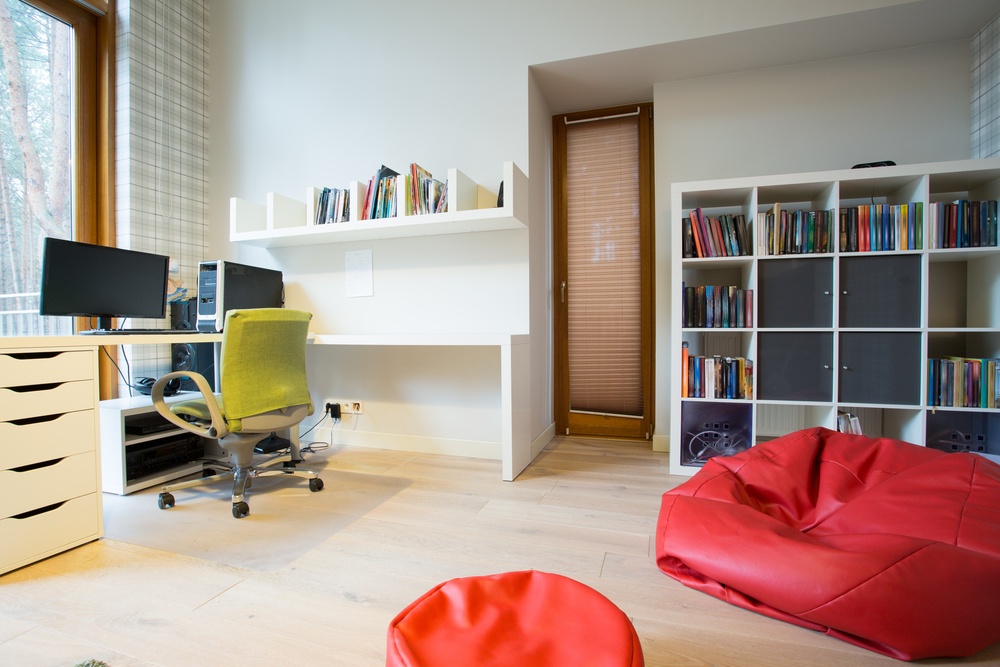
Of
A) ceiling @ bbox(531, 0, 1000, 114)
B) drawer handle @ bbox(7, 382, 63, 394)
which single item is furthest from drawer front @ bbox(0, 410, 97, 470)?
ceiling @ bbox(531, 0, 1000, 114)

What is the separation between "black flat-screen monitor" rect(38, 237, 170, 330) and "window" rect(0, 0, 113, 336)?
79 cm

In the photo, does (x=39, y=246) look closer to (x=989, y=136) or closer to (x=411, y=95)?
(x=411, y=95)

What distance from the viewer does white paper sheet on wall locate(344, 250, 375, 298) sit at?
317 centimetres

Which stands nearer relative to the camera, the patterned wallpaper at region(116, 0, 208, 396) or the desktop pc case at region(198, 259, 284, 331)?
the desktop pc case at region(198, 259, 284, 331)

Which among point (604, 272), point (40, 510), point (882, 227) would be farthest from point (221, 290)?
point (882, 227)

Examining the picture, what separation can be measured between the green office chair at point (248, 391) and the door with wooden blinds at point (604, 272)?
1948 millimetres

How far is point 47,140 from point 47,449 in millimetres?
2325

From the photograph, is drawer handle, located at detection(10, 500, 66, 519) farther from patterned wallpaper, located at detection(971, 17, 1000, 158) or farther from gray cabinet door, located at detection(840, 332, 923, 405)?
patterned wallpaper, located at detection(971, 17, 1000, 158)

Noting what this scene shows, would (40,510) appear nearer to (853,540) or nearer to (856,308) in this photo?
(853,540)

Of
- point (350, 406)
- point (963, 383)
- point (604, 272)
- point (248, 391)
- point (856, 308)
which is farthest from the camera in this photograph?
point (604, 272)

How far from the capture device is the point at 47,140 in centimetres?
284

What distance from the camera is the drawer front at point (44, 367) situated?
157 centimetres

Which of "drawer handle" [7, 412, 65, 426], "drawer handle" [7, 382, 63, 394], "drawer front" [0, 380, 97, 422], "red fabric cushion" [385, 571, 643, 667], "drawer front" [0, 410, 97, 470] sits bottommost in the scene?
"red fabric cushion" [385, 571, 643, 667]

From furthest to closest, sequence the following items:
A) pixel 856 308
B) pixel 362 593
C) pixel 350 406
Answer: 1. pixel 350 406
2. pixel 856 308
3. pixel 362 593
